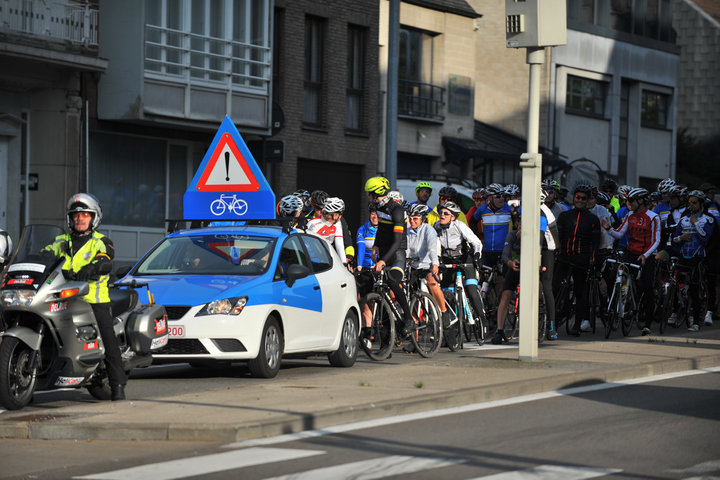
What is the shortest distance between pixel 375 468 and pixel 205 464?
102 centimetres

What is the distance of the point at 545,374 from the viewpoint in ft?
42.5

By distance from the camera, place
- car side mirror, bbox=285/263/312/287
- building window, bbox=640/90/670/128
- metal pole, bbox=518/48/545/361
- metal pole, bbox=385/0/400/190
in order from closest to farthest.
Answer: car side mirror, bbox=285/263/312/287, metal pole, bbox=518/48/545/361, metal pole, bbox=385/0/400/190, building window, bbox=640/90/670/128

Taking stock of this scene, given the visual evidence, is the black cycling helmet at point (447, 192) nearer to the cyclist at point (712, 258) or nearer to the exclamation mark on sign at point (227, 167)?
the exclamation mark on sign at point (227, 167)

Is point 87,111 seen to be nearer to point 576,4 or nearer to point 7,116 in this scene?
point 7,116

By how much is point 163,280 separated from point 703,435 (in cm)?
583

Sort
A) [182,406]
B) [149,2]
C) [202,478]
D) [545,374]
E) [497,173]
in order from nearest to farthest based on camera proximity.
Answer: [202,478], [182,406], [545,374], [149,2], [497,173]

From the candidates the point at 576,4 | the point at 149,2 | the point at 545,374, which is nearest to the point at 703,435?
the point at 545,374

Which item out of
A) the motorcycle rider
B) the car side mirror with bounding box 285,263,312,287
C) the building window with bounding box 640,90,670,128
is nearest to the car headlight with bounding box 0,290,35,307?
the motorcycle rider

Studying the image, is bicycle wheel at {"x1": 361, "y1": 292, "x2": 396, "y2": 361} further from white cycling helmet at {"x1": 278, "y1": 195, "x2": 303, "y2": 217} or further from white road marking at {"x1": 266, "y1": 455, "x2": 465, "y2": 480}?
white road marking at {"x1": 266, "y1": 455, "x2": 465, "y2": 480}

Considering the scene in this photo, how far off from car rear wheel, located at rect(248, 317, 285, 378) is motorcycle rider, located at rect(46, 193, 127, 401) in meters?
2.16

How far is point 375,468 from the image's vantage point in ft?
26.5

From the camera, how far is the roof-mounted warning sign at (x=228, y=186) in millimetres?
15305

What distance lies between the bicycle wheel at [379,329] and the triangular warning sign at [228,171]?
1.81m

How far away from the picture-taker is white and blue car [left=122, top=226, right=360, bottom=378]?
12.9 m
